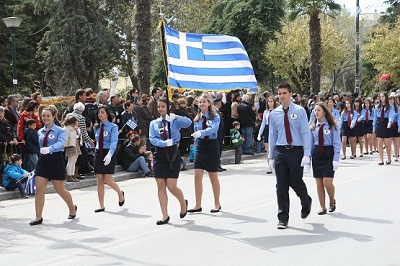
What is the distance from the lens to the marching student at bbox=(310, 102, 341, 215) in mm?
10664

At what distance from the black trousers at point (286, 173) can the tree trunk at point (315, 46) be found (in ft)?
80.9

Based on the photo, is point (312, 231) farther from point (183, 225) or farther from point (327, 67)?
point (327, 67)

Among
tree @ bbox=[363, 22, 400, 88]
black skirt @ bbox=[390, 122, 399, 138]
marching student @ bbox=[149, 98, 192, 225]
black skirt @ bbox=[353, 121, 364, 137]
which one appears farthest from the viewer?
tree @ bbox=[363, 22, 400, 88]

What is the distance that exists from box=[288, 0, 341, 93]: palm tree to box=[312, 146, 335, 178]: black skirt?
23269 millimetres

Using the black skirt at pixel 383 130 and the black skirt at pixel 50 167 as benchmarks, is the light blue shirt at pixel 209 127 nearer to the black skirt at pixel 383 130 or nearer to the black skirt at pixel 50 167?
the black skirt at pixel 50 167

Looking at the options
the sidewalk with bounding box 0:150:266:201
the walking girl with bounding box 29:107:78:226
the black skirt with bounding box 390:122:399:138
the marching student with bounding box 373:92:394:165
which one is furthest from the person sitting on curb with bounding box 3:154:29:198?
the black skirt with bounding box 390:122:399:138

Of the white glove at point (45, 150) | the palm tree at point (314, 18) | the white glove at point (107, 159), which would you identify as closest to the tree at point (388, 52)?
the palm tree at point (314, 18)

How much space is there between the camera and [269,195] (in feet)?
42.5

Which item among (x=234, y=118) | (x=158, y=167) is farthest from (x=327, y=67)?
(x=158, y=167)

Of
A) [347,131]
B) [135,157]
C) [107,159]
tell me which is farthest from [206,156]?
[347,131]

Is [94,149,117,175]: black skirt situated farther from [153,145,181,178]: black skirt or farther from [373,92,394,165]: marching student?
[373,92,394,165]: marching student

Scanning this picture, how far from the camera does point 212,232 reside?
369 inches

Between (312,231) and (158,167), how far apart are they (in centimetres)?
248

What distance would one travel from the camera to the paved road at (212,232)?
7824mm
